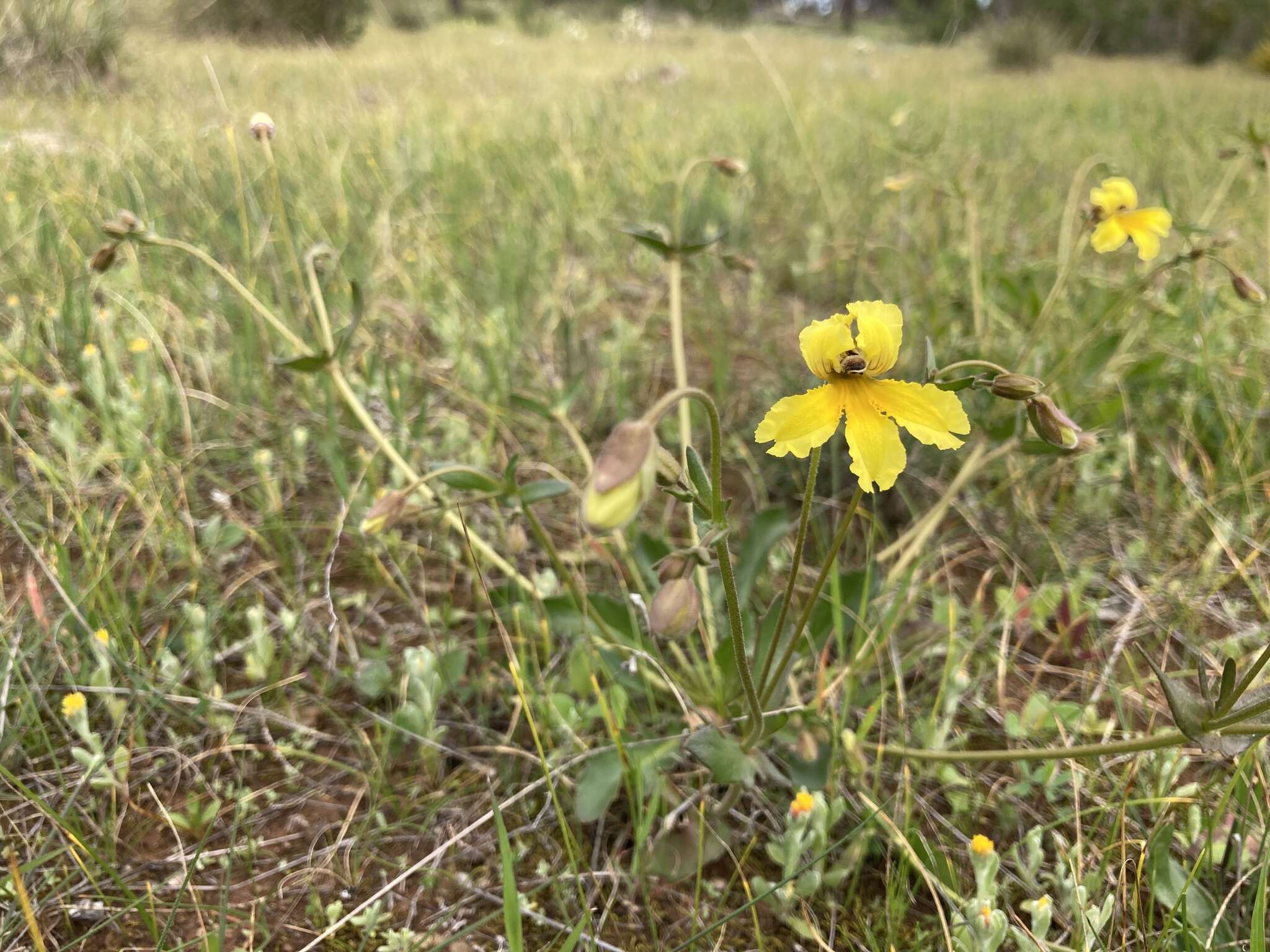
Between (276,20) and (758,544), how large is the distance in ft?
45.2

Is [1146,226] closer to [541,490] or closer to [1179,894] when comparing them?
[1179,894]

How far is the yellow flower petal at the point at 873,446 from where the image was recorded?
0.93 metres

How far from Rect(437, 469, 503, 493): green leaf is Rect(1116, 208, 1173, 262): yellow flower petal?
1378 mm

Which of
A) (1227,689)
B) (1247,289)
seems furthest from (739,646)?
(1247,289)

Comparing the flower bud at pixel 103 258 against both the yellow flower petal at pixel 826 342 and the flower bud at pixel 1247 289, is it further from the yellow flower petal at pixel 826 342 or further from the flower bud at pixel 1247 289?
the flower bud at pixel 1247 289

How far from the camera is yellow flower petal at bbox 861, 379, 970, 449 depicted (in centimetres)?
92

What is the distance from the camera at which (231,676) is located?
150 cm

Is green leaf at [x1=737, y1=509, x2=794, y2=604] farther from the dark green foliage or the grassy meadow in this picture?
the dark green foliage

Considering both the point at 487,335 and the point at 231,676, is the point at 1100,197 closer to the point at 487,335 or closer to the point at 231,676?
the point at 487,335

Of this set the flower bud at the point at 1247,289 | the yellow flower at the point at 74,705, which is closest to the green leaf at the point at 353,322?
the yellow flower at the point at 74,705

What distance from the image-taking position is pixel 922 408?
957mm

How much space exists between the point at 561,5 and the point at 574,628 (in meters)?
30.8

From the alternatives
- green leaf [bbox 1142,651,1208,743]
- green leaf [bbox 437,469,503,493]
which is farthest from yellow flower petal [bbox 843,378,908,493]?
green leaf [bbox 437,469,503,493]

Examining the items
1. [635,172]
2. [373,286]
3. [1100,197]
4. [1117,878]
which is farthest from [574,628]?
[635,172]
